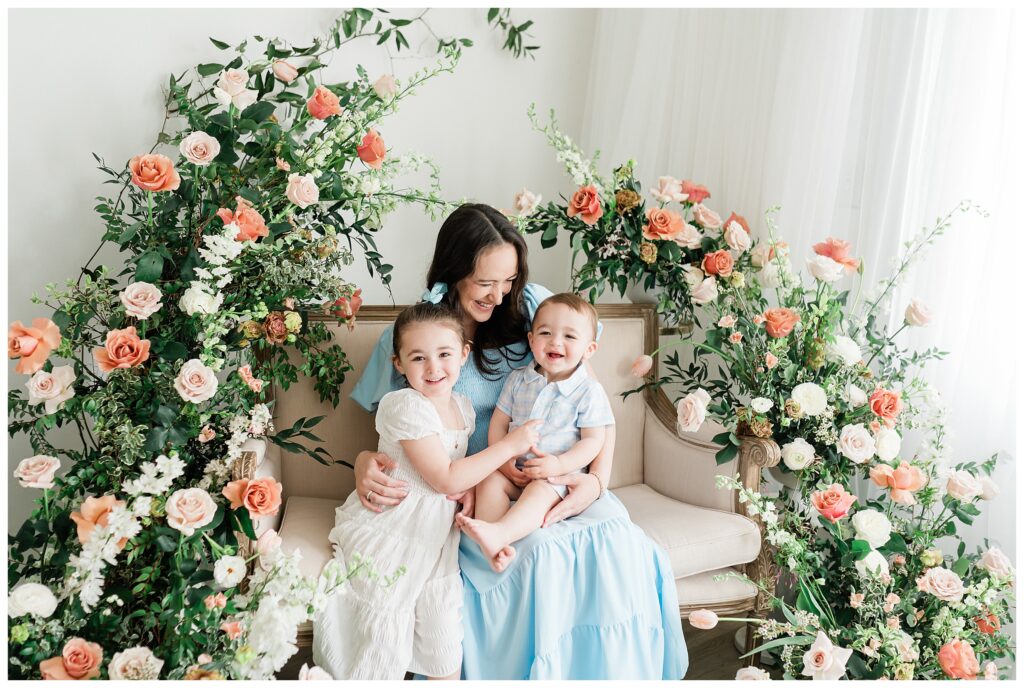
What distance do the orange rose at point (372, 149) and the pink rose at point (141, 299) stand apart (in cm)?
66

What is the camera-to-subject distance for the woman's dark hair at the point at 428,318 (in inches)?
76.7

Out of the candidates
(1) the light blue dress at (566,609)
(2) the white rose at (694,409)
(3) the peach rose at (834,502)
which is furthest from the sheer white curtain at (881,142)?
(1) the light blue dress at (566,609)

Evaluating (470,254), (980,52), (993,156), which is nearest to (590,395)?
(470,254)

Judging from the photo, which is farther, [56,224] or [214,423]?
[56,224]

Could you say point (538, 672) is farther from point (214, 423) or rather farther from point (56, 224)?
point (56, 224)

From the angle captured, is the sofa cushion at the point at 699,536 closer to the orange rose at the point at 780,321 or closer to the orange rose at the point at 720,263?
the orange rose at the point at 780,321

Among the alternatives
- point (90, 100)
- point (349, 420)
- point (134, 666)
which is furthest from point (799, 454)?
point (90, 100)

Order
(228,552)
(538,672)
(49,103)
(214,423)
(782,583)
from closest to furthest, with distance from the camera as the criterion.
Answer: (228,552), (538,672), (214,423), (49,103), (782,583)

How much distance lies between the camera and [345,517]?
76.2 inches

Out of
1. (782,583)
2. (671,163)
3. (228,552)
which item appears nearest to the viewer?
(228,552)

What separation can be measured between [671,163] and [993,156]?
1.11 m

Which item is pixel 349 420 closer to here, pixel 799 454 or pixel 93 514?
pixel 93 514

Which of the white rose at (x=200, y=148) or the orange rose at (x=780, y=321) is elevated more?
the white rose at (x=200, y=148)

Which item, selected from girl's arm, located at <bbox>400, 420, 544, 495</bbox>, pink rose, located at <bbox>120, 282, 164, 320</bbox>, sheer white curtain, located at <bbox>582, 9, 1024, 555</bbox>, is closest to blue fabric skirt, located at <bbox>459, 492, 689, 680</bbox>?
girl's arm, located at <bbox>400, 420, 544, 495</bbox>
